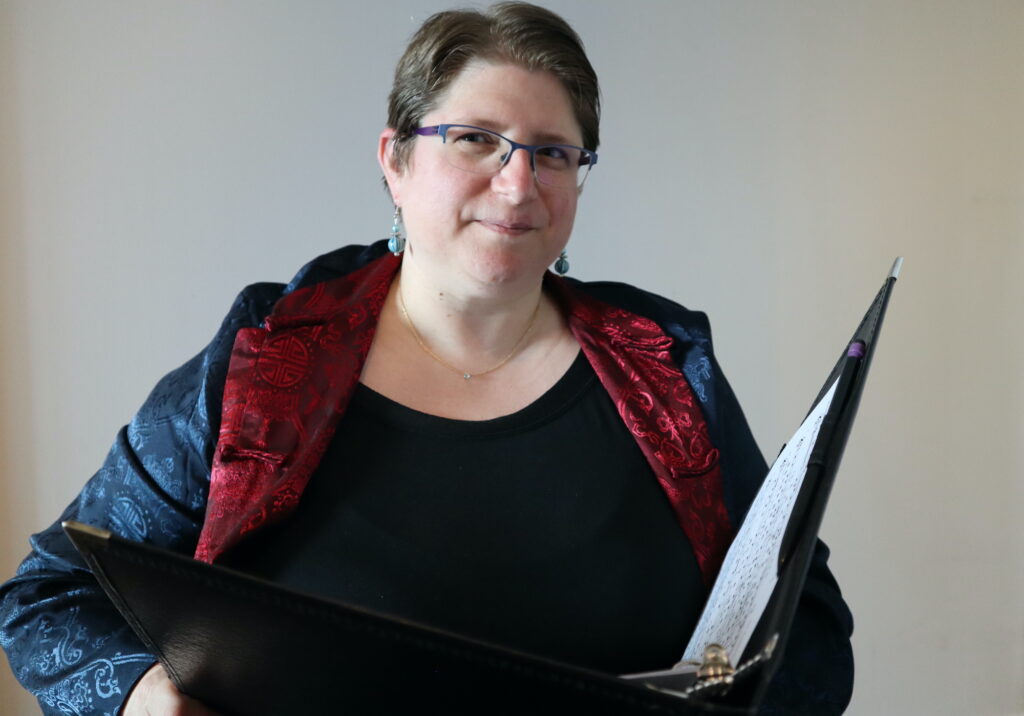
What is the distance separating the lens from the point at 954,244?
2562 millimetres

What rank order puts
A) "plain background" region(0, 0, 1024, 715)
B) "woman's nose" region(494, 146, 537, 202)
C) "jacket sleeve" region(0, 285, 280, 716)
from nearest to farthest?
1. "jacket sleeve" region(0, 285, 280, 716)
2. "woman's nose" region(494, 146, 537, 202)
3. "plain background" region(0, 0, 1024, 715)

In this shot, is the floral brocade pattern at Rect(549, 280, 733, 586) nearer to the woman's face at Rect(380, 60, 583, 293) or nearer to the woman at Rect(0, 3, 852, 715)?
the woman at Rect(0, 3, 852, 715)

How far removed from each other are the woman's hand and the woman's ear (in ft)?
2.18

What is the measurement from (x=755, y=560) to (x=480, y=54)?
2.34 feet

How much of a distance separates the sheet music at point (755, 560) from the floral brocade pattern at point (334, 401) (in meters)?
0.13

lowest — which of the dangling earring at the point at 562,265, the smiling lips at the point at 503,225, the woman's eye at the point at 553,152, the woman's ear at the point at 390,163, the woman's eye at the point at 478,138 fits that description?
the dangling earring at the point at 562,265

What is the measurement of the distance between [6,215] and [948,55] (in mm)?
2235

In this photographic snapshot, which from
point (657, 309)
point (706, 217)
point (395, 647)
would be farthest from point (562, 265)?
point (706, 217)

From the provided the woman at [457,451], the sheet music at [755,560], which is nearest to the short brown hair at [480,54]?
the woman at [457,451]

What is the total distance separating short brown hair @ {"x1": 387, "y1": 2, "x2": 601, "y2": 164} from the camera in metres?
1.25

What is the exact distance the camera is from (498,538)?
1.17m

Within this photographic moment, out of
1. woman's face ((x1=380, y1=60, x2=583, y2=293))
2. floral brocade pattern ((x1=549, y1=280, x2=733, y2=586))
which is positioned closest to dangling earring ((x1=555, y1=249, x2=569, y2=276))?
floral brocade pattern ((x1=549, y1=280, x2=733, y2=586))

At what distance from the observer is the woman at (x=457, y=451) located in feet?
3.73

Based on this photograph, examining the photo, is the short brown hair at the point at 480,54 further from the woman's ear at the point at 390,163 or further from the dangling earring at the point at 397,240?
the dangling earring at the point at 397,240
